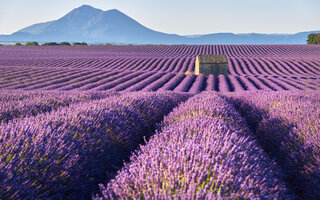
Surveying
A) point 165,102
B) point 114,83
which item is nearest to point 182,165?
point 165,102

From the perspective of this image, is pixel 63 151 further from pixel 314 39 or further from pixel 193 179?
pixel 314 39

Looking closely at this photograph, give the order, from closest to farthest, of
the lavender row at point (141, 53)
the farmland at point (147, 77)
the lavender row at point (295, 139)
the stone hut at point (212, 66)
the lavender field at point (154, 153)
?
the lavender field at point (154, 153)
the lavender row at point (295, 139)
the farmland at point (147, 77)
the stone hut at point (212, 66)
the lavender row at point (141, 53)

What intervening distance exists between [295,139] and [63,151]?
301 cm

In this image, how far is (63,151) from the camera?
106 inches

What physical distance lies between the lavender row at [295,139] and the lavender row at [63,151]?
2.19 meters

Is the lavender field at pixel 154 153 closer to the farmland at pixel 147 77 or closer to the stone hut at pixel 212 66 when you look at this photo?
the farmland at pixel 147 77

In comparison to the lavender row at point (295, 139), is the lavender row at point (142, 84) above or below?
→ below

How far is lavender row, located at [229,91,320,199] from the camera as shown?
320 centimetres

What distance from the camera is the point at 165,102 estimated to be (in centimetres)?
630

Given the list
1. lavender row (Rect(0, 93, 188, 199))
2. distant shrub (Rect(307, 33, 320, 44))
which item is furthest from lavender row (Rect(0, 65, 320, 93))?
distant shrub (Rect(307, 33, 320, 44))

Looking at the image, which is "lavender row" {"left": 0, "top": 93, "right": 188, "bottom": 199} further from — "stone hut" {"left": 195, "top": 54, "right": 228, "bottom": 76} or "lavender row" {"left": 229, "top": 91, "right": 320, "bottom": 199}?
"stone hut" {"left": 195, "top": 54, "right": 228, "bottom": 76}

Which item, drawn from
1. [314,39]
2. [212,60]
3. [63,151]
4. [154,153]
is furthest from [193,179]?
[314,39]

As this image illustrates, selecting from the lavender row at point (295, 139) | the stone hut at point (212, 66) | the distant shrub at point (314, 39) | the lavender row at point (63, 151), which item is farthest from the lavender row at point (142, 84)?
the distant shrub at point (314, 39)

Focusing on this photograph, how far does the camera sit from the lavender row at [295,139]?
3199mm
